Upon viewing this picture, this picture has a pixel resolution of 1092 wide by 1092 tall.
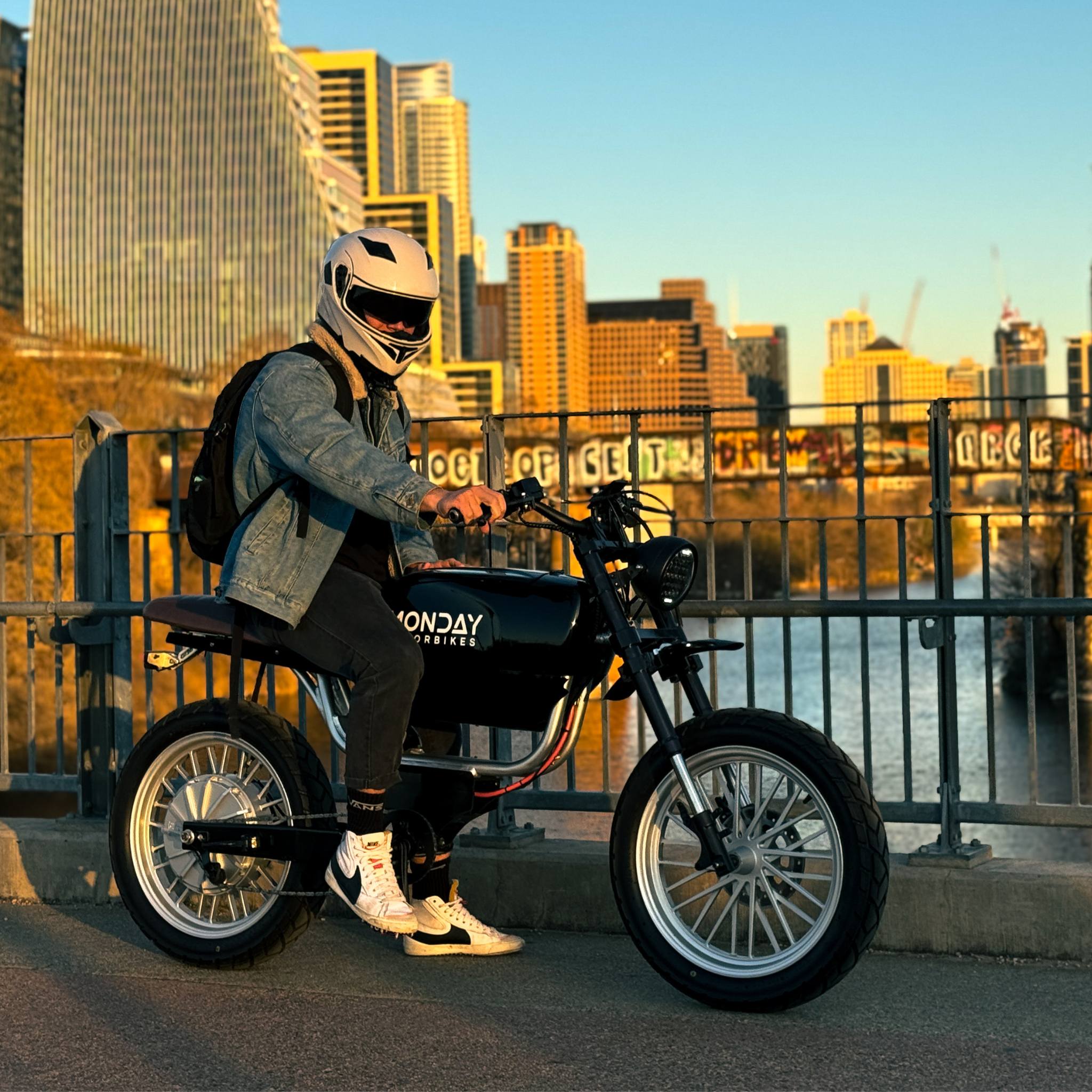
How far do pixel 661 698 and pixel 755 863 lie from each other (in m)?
0.46

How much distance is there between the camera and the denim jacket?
4.51 m

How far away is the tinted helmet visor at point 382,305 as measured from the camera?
4750 millimetres

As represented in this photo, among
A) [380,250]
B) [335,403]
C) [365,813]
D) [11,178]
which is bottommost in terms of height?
[365,813]

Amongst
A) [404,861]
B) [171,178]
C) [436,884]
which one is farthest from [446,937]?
[171,178]

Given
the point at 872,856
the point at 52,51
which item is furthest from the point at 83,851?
the point at 52,51

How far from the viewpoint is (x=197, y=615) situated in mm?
5012

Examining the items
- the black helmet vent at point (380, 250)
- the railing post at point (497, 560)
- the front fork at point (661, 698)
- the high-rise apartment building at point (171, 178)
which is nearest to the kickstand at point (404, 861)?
the front fork at point (661, 698)

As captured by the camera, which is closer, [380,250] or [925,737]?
[380,250]

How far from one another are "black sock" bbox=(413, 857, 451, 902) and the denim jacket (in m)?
0.82

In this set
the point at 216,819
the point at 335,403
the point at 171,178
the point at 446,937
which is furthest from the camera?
the point at 171,178

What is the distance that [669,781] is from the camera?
178 inches

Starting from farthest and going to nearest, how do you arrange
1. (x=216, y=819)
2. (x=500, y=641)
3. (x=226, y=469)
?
(x=216, y=819), (x=226, y=469), (x=500, y=641)

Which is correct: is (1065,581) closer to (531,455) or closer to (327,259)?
(327,259)

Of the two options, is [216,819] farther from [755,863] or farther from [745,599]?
[745,599]
